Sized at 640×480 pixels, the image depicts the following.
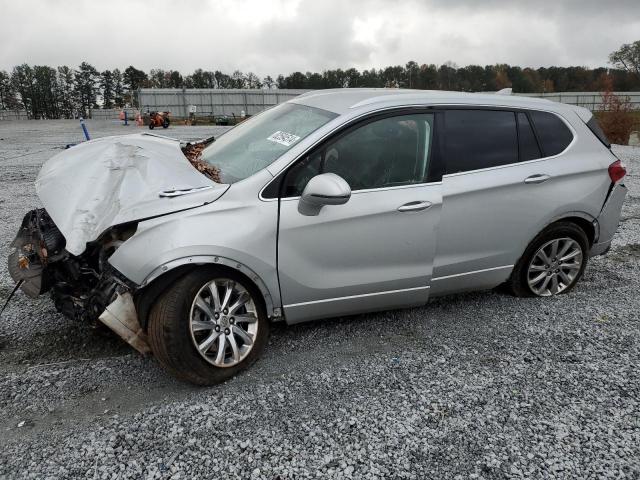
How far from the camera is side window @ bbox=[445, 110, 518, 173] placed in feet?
11.9

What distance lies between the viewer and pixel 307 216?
10.3 ft

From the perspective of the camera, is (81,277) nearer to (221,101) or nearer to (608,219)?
(608,219)

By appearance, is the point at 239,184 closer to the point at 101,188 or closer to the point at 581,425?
the point at 101,188

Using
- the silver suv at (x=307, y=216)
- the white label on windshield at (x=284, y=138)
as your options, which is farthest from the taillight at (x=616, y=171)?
the white label on windshield at (x=284, y=138)

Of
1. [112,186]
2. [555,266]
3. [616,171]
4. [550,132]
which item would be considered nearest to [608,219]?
[616,171]

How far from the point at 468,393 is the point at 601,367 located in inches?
40.9

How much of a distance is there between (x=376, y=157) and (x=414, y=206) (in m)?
0.42

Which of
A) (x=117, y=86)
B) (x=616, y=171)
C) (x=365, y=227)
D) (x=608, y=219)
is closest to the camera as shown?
(x=365, y=227)

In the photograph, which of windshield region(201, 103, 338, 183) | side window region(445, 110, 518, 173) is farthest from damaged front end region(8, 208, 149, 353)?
side window region(445, 110, 518, 173)

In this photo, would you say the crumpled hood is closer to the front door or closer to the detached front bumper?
the front door

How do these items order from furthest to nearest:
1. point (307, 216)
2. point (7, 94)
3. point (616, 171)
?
point (7, 94)
point (616, 171)
point (307, 216)

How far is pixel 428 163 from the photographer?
11.6 ft

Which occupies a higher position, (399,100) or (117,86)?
(117,86)

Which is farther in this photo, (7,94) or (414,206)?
(7,94)
